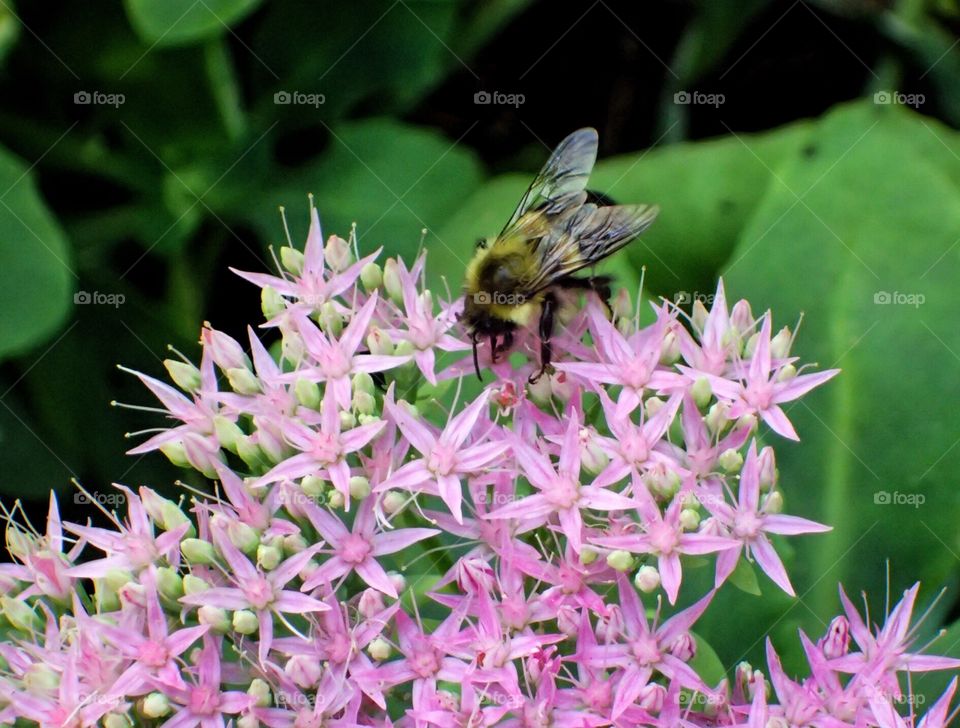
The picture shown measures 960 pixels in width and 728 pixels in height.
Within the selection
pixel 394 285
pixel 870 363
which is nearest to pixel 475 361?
pixel 394 285

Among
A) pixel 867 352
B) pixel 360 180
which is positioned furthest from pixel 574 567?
pixel 360 180

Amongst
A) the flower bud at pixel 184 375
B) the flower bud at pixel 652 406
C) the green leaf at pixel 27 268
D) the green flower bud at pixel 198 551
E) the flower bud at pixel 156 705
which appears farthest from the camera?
the green leaf at pixel 27 268

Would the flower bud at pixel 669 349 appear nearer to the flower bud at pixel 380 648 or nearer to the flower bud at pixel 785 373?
the flower bud at pixel 785 373

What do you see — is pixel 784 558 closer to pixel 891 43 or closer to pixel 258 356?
pixel 258 356

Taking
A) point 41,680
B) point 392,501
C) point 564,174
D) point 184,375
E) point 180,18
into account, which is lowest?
point 41,680

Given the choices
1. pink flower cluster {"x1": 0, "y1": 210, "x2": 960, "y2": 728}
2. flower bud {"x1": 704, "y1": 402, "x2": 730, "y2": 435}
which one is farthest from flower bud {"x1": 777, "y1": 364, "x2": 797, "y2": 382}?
flower bud {"x1": 704, "y1": 402, "x2": 730, "y2": 435}

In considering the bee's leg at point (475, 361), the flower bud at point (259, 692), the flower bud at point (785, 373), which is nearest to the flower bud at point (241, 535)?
the flower bud at point (259, 692)

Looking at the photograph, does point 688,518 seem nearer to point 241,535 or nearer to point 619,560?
point 619,560
